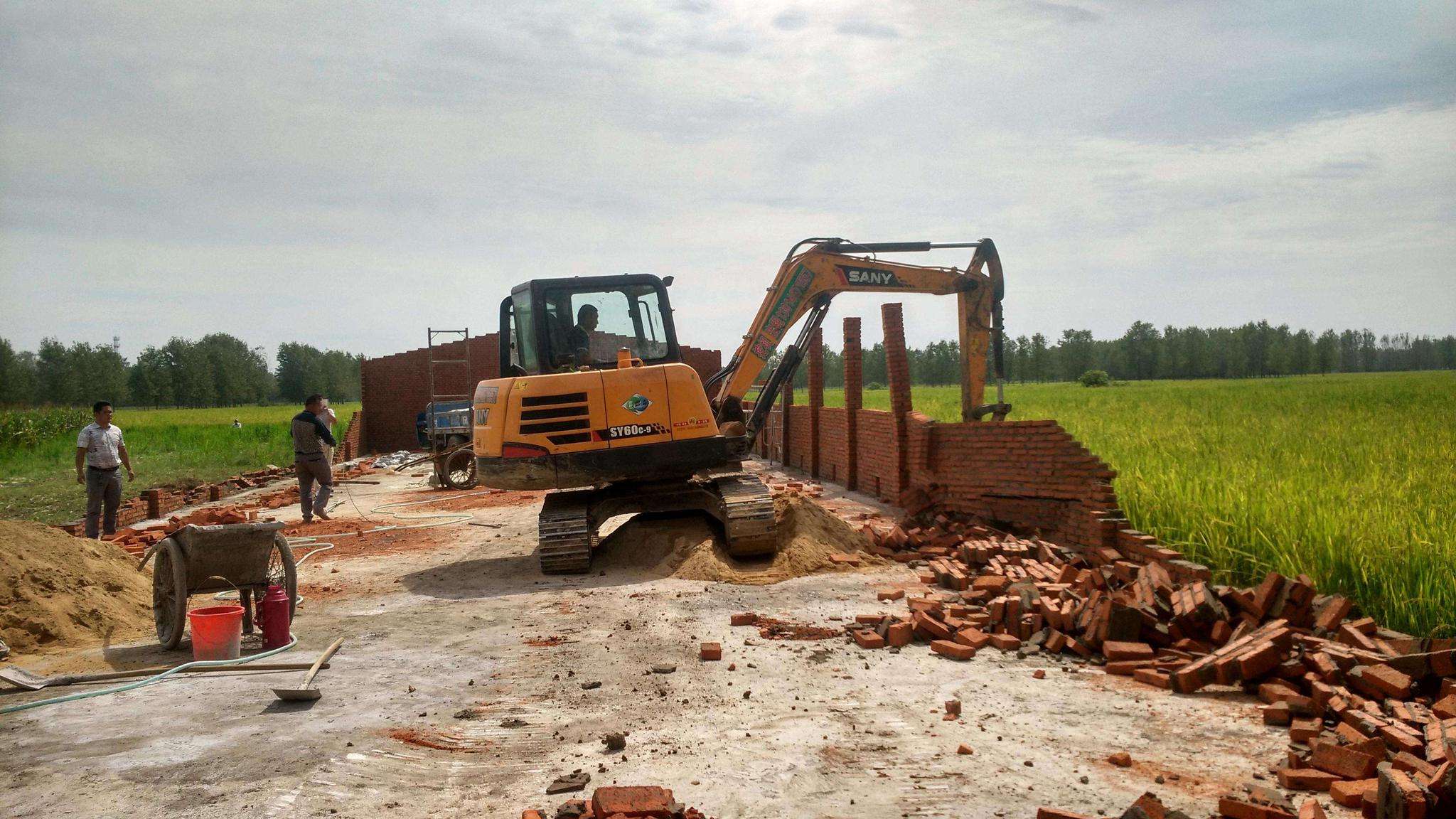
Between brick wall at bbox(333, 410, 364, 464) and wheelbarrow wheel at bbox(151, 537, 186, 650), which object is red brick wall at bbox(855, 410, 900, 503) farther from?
brick wall at bbox(333, 410, 364, 464)

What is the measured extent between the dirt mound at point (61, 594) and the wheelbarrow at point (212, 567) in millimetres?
635

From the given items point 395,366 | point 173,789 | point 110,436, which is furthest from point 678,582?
point 395,366

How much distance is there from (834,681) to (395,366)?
A: 96.1ft

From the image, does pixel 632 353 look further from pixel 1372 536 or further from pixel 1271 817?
pixel 1271 817

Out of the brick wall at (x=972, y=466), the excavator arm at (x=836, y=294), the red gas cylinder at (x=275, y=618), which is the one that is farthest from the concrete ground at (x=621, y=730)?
the excavator arm at (x=836, y=294)

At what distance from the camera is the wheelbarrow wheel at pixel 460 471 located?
19109 millimetres

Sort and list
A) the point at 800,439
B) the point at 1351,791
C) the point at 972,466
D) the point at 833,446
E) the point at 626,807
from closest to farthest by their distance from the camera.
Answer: the point at 626,807 → the point at 1351,791 → the point at 972,466 → the point at 833,446 → the point at 800,439

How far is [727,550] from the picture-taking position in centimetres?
995

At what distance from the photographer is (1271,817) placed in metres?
3.73

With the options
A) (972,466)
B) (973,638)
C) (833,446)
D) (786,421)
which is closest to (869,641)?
(973,638)

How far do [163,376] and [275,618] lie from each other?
355 feet

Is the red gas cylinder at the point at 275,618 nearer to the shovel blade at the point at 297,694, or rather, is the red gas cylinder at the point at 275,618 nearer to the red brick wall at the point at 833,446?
the shovel blade at the point at 297,694

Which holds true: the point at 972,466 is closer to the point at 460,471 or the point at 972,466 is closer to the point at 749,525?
the point at 749,525

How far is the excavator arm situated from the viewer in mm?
11734
